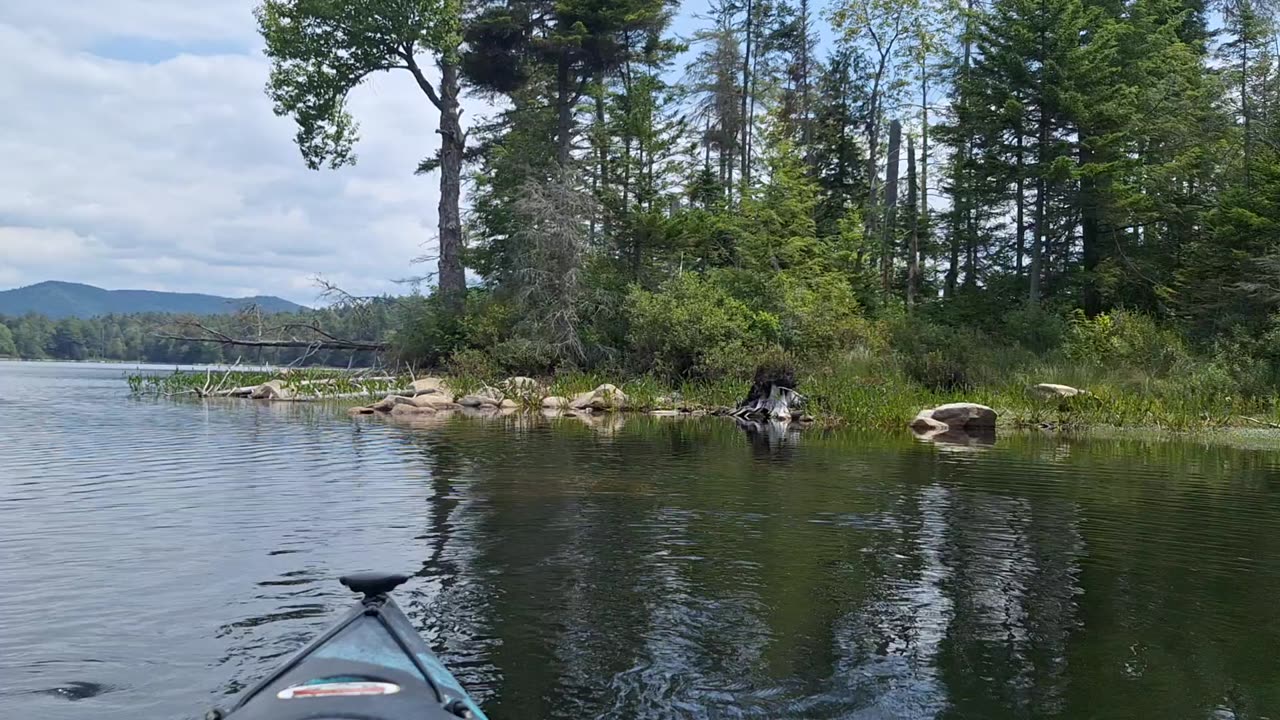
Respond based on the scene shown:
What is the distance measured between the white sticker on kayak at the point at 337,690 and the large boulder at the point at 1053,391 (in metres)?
20.4

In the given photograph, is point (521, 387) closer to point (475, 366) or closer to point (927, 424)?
point (475, 366)

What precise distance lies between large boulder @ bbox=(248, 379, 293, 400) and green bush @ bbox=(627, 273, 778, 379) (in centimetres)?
1093

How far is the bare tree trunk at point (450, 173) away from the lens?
30375mm

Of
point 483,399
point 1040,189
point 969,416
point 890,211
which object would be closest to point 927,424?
point 969,416

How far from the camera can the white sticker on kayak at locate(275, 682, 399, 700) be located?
10.2 feet

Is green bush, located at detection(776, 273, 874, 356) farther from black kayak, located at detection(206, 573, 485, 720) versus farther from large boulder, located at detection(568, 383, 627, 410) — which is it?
black kayak, located at detection(206, 573, 485, 720)

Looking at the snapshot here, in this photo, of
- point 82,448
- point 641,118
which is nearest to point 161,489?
point 82,448

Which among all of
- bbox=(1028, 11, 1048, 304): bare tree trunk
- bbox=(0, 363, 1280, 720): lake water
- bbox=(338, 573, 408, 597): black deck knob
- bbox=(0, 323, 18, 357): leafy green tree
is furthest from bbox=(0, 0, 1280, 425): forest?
bbox=(0, 323, 18, 357): leafy green tree

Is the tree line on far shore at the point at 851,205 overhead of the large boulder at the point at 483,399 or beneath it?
overhead

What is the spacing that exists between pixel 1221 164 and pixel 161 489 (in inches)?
1187

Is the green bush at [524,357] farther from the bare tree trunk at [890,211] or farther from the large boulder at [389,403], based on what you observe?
the bare tree trunk at [890,211]

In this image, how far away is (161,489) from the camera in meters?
10.4

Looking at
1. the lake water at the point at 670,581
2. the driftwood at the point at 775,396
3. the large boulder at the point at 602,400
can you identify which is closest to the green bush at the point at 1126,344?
the driftwood at the point at 775,396

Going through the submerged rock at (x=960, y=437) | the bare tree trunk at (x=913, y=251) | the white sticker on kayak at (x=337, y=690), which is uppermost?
the bare tree trunk at (x=913, y=251)
